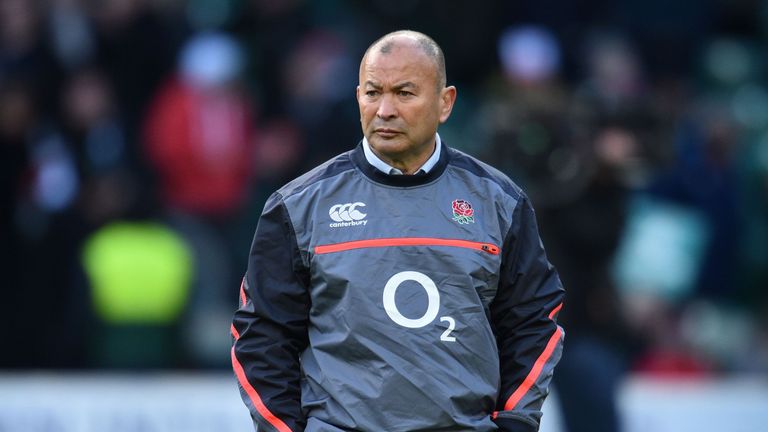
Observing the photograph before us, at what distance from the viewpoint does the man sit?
4441 millimetres

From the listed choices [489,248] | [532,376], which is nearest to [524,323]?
[532,376]

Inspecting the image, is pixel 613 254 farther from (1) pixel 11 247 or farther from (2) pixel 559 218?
(1) pixel 11 247

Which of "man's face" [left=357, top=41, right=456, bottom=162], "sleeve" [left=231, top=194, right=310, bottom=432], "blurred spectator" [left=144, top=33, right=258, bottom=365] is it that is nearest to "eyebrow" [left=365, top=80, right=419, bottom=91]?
"man's face" [left=357, top=41, right=456, bottom=162]

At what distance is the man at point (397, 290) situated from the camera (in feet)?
14.6

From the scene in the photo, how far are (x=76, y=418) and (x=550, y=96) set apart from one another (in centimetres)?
358

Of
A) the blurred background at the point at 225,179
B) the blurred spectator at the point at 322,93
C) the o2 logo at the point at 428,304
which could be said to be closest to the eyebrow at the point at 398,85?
the o2 logo at the point at 428,304

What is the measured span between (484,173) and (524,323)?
18.9 inches

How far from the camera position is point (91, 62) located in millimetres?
11047

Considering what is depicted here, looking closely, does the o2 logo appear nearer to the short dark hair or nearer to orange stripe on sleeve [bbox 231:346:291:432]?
orange stripe on sleeve [bbox 231:346:291:432]

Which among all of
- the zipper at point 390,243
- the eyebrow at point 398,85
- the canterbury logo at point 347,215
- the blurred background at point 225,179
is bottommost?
the blurred background at point 225,179

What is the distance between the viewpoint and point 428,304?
447cm

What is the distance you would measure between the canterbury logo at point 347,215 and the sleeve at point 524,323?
450mm

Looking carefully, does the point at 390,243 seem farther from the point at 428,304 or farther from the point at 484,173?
the point at 484,173

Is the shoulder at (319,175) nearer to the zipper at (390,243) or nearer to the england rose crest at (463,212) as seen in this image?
the zipper at (390,243)
